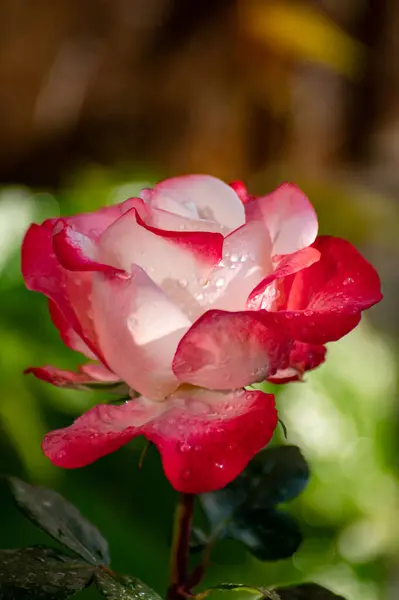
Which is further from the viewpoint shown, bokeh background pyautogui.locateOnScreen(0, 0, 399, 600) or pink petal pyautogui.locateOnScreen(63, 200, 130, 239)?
bokeh background pyautogui.locateOnScreen(0, 0, 399, 600)

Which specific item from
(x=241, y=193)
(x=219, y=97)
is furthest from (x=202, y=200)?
(x=219, y=97)

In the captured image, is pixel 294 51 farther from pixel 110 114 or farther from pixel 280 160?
pixel 110 114

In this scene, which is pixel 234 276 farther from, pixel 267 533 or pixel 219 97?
pixel 219 97

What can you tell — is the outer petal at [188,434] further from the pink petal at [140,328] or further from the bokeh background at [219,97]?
the bokeh background at [219,97]

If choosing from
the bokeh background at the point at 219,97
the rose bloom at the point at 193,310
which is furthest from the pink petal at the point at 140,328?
the bokeh background at the point at 219,97

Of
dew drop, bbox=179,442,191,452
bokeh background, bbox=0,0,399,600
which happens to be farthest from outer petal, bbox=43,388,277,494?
bokeh background, bbox=0,0,399,600

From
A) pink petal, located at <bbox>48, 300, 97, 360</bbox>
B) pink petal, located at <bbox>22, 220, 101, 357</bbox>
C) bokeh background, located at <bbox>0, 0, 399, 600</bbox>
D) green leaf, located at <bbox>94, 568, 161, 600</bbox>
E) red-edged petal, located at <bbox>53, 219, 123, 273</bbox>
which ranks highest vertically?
red-edged petal, located at <bbox>53, 219, 123, 273</bbox>

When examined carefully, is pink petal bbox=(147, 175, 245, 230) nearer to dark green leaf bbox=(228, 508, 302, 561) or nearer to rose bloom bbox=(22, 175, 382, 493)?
rose bloom bbox=(22, 175, 382, 493)

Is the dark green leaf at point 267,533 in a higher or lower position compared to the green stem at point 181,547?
lower
